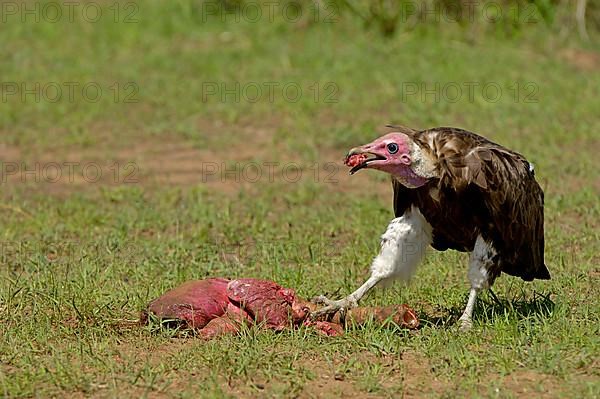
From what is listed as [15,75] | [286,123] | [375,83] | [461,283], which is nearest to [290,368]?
[461,283]

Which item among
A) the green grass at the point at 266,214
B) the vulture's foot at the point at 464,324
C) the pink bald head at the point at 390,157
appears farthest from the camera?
the vulture's foot at the point at 464,324

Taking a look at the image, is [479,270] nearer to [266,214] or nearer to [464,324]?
[464,324]

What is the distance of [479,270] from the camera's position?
5109 millimetres

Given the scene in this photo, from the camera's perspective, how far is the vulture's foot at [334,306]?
519 cm

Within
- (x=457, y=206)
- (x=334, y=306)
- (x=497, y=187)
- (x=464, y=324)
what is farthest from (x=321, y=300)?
(x=497, y=187)

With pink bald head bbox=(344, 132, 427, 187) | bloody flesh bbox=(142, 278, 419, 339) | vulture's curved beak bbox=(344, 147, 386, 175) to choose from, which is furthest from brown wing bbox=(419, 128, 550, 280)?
bloody flesh bbox=(142, 278, 419, 339)

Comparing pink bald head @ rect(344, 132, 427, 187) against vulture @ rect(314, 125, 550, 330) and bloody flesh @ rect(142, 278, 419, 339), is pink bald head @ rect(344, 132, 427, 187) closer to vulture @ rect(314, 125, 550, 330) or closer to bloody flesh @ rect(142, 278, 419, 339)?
vulture @ rect(314, 125, 550, 330)

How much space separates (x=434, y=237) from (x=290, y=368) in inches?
44.0

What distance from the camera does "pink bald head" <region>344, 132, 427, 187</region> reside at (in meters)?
4.94

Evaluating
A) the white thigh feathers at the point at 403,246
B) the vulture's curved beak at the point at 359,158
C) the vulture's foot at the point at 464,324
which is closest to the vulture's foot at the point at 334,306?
the white thigh feathers at the point at 403,246

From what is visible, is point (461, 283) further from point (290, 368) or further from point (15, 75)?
point (15, 75)

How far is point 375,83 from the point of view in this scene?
35.2 feet

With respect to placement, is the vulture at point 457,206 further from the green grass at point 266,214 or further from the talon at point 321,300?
the green grass at point 266,214

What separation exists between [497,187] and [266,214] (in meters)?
2.78
